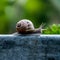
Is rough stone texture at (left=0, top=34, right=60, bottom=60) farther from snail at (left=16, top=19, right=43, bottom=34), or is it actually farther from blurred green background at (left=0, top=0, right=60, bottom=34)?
blurred green background at (left=0, top=0, right=60, bottom=34)

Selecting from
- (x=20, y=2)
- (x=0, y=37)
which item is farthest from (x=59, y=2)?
(x=0, y=37)

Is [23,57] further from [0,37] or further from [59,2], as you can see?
[59,2]

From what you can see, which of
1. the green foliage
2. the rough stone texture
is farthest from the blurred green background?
the rough stone texture

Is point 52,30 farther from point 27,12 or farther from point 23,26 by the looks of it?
point 27,12

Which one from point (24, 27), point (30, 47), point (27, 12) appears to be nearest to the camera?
point (30, 47)

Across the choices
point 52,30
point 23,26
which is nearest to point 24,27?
point 23,26

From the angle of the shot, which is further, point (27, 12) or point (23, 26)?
point (27, 12)
